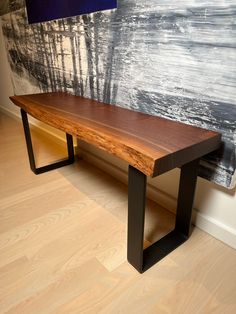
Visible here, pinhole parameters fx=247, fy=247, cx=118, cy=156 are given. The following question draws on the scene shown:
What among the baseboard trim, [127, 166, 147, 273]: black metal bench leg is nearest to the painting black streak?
the baseboard trim

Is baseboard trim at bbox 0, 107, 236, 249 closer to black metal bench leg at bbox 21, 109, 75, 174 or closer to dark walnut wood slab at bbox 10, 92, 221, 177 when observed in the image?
black metal bench leg at bbox 21, 109, 75, 174

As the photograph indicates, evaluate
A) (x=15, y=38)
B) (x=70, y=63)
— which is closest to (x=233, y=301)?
(x=70, y=63)

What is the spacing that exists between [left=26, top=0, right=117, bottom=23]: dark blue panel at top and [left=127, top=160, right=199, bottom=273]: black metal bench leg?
0.82m

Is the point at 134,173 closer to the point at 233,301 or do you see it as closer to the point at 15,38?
the point at 233,301

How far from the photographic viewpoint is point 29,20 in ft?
6.06

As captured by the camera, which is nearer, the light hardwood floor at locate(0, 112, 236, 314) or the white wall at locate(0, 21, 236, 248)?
the light hardwood floor at locate(0, 112, 236, 314)

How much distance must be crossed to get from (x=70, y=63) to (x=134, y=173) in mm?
1026

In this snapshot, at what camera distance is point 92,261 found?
38.5 inches

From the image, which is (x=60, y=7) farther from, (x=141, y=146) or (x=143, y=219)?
(x=143, y=219)

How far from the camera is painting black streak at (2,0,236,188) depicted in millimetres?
824

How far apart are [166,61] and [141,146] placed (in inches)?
17.4

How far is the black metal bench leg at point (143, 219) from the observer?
815 millimetres

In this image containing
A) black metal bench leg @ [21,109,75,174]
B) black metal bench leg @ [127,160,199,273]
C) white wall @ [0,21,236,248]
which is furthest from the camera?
black metal bench leg @ [21,109,75,174]

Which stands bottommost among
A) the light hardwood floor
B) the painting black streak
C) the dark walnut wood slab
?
the light hardwood floor
